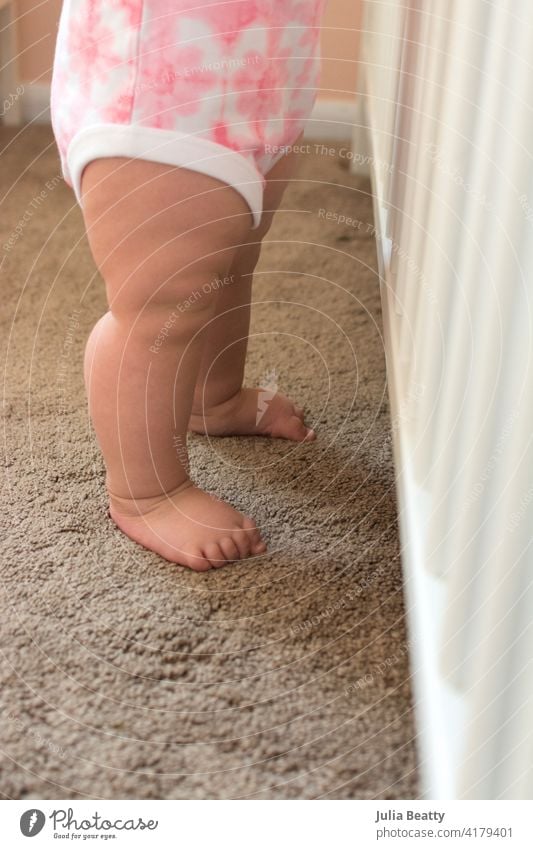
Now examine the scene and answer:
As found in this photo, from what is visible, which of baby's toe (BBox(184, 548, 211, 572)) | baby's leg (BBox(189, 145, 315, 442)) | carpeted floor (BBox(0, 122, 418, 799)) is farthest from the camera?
baby's leg (BBox(189, 145, 315, 442))

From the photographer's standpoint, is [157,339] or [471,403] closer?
[471,403]

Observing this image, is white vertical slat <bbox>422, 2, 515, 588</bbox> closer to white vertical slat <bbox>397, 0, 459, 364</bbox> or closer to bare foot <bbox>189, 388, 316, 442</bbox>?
white vertical slat <bbox>397, 0, 459, 364</bbox>

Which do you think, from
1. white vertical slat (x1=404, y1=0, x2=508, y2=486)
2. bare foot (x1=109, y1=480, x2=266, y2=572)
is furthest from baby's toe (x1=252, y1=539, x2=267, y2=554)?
Answer: white vertical slat (x1=404, y1=0, x2=508, y2=486)

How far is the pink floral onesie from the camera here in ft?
1.59

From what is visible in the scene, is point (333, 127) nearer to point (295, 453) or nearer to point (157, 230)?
point (295, 453)

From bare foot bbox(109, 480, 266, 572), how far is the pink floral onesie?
0.59 ft

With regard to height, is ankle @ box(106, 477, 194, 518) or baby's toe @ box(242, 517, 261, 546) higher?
ankle @ box(106, 477, 194, 518)

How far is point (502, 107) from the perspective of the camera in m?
0.37

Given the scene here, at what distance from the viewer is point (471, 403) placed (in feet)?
1.31

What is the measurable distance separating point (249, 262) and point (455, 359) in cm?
27

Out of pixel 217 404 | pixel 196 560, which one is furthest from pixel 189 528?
pixel 217 404

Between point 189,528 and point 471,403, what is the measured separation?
233mm

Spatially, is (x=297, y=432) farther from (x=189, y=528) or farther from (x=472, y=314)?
(x=472, y=314)
